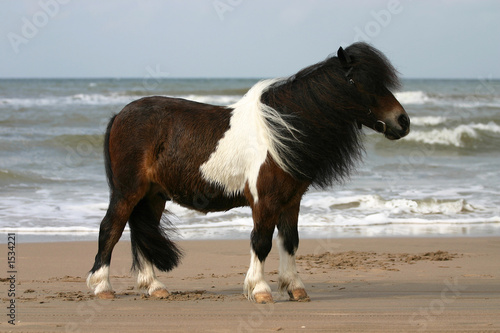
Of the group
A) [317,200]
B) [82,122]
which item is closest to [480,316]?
[317,200]

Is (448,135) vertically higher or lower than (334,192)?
lower

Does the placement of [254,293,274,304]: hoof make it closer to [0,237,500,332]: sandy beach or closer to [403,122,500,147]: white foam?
[0,237,500,332]: sandy beach

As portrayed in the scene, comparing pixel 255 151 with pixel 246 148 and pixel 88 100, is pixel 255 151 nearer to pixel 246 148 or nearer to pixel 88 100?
pixel 246 148

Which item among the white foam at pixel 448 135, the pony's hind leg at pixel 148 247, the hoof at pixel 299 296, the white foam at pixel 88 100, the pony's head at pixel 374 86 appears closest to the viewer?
the pony's head at pixel 374 86

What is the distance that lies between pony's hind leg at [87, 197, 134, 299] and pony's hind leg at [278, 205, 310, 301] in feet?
3.90

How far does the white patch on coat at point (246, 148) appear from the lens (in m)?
4.80

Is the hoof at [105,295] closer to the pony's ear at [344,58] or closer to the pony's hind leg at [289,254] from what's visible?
the pony's hind leg at [289,254]

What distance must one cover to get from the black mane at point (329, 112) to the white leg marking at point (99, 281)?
5.55ft

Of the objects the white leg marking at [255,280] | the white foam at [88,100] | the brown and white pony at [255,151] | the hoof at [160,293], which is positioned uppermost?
the brown and white pony at [255,151]

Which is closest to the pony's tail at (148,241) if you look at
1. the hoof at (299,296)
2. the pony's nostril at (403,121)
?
the hoof at (299,296)

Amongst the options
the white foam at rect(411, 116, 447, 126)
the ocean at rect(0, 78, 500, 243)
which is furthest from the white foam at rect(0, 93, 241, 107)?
the white foam at rect(411, 116, 447, 126)

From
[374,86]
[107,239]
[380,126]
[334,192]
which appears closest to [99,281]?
[107,239]

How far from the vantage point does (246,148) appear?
4875 mm

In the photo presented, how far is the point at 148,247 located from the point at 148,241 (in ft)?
0.16
